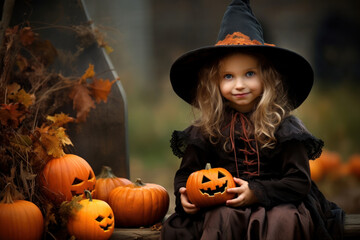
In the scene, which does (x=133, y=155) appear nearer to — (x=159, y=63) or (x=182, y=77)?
(x=159, y=63)

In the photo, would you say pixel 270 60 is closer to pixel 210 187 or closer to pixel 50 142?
pixel 210 187

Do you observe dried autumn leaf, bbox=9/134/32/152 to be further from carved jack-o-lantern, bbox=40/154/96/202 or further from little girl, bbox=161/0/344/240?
little girl, bbox=161/0/344/240

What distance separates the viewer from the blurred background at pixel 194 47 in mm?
5457

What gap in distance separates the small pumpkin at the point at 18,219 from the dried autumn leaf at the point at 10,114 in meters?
0.37

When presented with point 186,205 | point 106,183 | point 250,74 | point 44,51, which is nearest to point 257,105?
point 250,74

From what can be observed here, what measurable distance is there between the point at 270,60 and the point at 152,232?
1173 mm

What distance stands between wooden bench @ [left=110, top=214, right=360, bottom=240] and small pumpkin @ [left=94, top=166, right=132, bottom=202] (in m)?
0.33

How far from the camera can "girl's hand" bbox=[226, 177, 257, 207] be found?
2449mm

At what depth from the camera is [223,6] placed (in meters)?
6.28

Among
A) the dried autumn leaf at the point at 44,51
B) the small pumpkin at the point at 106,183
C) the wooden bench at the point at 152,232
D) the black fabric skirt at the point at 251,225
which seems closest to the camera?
the black fabric skirt at the point at 251,225

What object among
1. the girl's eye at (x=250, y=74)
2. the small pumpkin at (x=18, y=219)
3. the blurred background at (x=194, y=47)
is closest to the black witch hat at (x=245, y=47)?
the girl's eye at (x=250, y=74)

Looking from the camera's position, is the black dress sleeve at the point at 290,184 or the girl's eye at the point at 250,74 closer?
the black dress sleeve at the point at 290,184

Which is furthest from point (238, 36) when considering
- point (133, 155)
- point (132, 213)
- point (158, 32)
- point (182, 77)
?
point (158, 32)

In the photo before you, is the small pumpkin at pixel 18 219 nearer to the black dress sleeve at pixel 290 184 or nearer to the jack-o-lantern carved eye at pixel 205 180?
the jack-o-lantern carved eye at pixel 205 180
